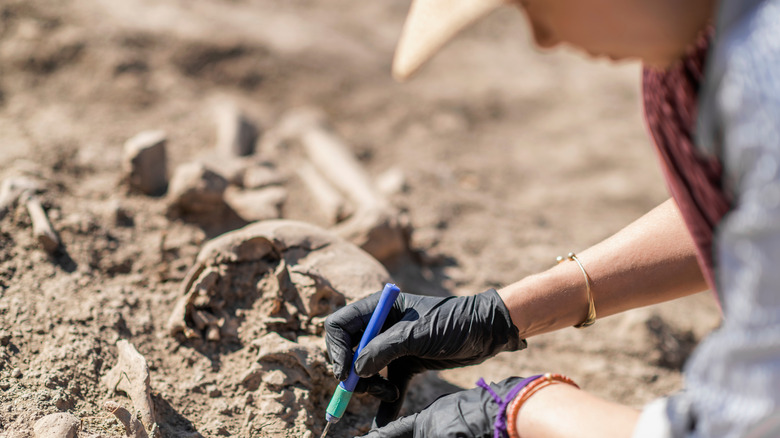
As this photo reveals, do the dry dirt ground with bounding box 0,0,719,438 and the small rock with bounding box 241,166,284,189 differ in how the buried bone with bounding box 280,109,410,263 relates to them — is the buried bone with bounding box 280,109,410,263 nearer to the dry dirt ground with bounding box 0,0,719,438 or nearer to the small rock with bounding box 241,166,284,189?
the dry dirt ground with bounding box 0,0,719,438

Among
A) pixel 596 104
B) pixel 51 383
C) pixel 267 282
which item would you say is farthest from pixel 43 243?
pixel 596 104

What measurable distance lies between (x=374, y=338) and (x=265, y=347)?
466 millimetres

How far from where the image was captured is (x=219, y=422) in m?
1.81

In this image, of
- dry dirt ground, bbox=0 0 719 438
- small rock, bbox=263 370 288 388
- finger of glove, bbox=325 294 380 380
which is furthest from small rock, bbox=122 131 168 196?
finger of glove, bbox=325 294 380 380

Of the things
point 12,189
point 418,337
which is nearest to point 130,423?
point 418,337

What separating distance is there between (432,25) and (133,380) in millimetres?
1341

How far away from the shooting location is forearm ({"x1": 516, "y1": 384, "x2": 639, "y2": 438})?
122 cm

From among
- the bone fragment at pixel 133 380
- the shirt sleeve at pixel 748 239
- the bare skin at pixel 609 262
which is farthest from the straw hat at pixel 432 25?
the bone fragment at pixel 133 380

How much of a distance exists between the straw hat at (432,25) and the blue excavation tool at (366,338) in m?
0.69

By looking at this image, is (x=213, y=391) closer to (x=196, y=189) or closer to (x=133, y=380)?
(x=133, y=380)

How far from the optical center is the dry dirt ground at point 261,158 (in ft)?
6.27

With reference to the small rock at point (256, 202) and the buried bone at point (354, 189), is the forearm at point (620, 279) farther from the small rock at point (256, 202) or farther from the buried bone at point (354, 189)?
the small rock at point (256, 202)

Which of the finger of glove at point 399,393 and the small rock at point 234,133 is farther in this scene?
the small rock at point 234,133

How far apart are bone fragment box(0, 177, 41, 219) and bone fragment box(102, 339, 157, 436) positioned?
83 centimetres
